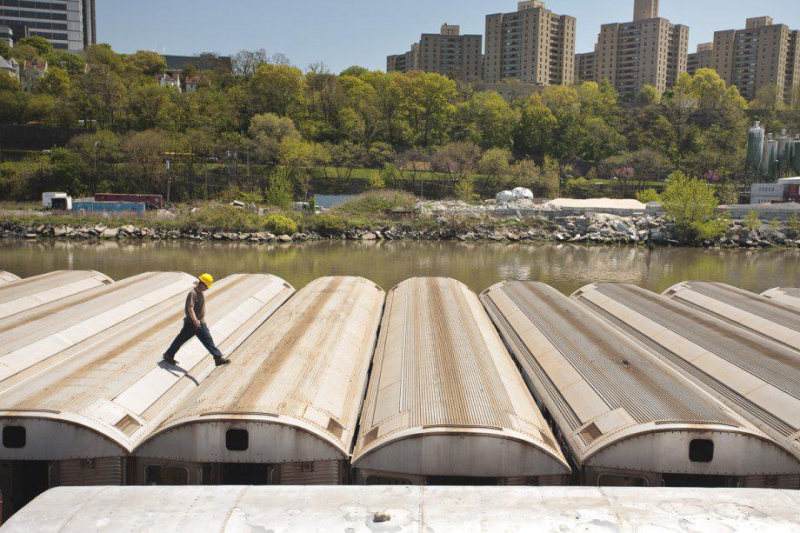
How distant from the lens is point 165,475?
8.42 metres

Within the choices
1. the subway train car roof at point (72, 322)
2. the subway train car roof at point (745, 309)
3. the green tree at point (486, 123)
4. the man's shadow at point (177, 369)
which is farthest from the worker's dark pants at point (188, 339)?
the green tree at point (486, 123)

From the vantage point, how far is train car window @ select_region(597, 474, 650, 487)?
8.19 metres

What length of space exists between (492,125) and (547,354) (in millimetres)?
86817

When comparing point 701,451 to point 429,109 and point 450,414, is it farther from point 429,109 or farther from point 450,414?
point 429,109

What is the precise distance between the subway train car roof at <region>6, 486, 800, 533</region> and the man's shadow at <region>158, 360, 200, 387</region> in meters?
4.26

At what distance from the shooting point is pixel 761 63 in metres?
170

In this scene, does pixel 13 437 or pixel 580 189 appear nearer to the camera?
pixel 13 437

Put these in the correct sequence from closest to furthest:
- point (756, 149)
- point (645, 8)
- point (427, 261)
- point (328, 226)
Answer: point (427, 261) → point (328, 226) → point (756, 149) → point (645, 8)

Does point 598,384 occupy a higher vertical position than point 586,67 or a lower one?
lower

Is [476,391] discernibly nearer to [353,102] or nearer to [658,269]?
[658,269]

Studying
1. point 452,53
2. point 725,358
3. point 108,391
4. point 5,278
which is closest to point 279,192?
point 5,278

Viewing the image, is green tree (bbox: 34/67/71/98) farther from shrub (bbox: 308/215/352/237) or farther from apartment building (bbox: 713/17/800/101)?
apartment building (bbox: 713/17/800/101)

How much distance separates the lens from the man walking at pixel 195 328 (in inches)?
428

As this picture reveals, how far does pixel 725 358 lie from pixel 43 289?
638 inches
